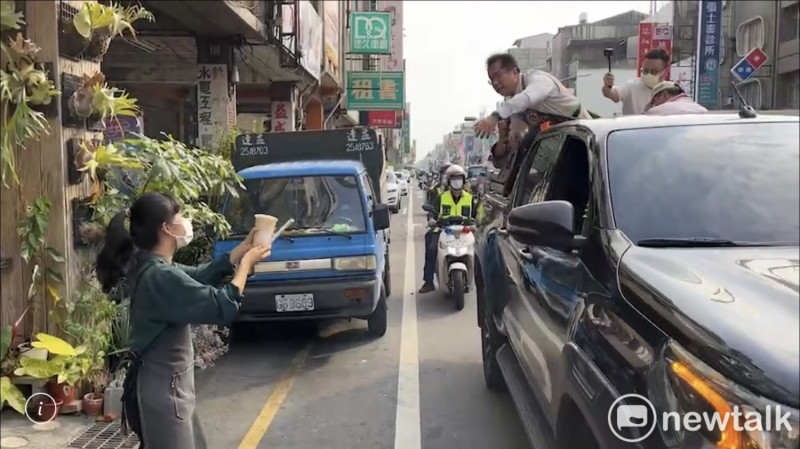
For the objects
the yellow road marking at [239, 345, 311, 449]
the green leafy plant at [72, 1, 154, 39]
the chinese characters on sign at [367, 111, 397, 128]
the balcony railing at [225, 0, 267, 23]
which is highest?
the balcony railing at [225, 0, 267, 23]

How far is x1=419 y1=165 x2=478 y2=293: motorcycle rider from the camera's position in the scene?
9422mm

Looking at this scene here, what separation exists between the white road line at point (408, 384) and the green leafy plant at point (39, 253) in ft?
7.76

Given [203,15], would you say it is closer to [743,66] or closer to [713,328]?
[713,328]

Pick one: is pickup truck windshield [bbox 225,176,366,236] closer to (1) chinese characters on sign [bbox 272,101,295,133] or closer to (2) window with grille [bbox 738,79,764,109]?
(1) chinese characters on sign [bbox 272,101,295,133]

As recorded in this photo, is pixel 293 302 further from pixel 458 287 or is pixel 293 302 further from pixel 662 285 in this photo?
pixel 662 285

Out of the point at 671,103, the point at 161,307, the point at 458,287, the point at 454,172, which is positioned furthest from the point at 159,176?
the point at 454,172

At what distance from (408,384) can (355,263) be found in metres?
1.34

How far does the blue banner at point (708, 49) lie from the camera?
2317 cm

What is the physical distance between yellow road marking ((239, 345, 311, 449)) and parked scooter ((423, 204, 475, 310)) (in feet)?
7.97

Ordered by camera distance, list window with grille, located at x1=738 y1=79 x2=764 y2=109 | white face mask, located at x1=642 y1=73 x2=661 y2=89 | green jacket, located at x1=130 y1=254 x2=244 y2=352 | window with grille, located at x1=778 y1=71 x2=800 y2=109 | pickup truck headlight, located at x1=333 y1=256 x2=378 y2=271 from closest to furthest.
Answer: green jacket, located at x1=130 y1=254 x2=244 y2=352 < white face mask, located at x1=642 y1=73 x2=661 y2=89 < pickup truck headlight, located at x1=333 y1=256 x2=378 y2=271 < window with grille, located at x1=778 y1=71 x2=800 y2=109 < window with grille, located at x1=738 y1=79 x2=764 y2=109

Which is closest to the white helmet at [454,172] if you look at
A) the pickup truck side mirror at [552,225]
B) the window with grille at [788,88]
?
the pickup truck side mirror at [552,225]

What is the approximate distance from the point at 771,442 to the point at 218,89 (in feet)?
37.4

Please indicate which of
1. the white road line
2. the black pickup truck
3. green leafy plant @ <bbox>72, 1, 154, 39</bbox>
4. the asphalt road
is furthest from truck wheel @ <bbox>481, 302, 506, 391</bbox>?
green leafy plant @ <bbox>72, 1, 154, 39</bbox>

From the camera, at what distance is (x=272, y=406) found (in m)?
5.40
